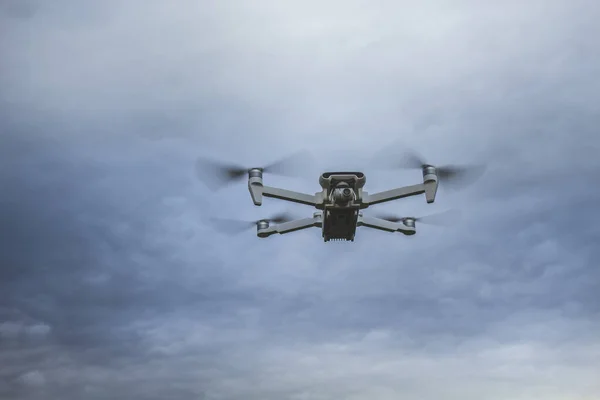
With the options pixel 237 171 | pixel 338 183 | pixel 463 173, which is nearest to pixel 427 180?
pixel 463 173

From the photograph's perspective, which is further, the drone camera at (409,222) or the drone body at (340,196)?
the drone camera at (409,222)

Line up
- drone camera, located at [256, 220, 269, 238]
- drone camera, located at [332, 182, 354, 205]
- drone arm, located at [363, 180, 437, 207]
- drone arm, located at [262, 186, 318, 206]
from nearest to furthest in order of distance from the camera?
1. drone camera, located at [332, 182, 354, 205]
2. drone arm, located at [363, 180, 437, 207]
3. drone arm, located at [262, 186, 318, 206]
4. drone camera, located at [256, 220, 269, 238]

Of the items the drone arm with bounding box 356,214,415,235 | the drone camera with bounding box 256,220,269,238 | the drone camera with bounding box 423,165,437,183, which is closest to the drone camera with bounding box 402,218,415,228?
the drone arm with bounding box 356,214,415,235

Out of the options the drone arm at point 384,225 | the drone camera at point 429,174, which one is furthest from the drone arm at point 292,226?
the drone camera at point 429,174

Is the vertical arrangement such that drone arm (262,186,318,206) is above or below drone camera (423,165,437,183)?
below

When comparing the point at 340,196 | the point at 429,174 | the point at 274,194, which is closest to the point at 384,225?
the point at 429,174

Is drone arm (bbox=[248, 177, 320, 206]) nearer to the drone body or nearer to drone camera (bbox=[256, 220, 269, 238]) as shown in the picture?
the drone body

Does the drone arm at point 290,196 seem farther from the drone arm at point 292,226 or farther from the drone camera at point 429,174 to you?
the drone camera at point 429,174

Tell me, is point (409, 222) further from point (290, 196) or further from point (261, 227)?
point (290, 196)
